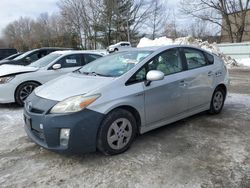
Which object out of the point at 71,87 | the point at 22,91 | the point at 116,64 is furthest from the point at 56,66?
the point at 71,87

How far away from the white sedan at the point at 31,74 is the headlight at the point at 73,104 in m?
3.56

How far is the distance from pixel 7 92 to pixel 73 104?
12.2 feet

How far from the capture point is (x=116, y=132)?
3.38m

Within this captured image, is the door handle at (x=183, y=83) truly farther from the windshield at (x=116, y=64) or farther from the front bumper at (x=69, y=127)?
the front bumper at (x=69, y=127)

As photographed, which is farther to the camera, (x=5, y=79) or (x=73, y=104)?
(x=5, y=79)

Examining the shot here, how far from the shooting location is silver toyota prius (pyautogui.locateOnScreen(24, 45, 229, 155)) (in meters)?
3.10

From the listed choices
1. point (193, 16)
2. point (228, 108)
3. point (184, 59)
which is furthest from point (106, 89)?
point (193, 16)

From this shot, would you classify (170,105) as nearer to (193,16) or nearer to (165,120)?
(165,120)

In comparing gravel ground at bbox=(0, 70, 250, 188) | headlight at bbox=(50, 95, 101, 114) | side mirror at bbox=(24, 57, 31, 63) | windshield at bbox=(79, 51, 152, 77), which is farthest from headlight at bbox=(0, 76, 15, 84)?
headlight at bbox=(50, 95, 101, 114)

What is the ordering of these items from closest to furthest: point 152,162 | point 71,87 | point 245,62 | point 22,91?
point 152,162 → point 71,87 → point 22,91 → point 245,62

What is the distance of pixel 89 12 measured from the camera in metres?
38.8

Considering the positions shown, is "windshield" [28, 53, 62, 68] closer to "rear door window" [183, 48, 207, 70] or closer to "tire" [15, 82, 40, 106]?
"tire" [15, 82, 40, 106]

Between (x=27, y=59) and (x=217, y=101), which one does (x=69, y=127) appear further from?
(x=27, y=59)

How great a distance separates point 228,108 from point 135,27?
36.9 meters
